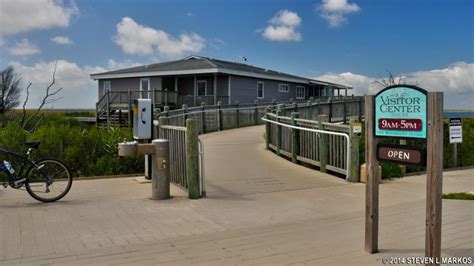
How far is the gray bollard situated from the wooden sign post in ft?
12.4

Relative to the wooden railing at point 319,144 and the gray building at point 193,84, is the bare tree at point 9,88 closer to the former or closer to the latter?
the gray building at point 193,84

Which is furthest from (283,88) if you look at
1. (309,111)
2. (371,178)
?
(371,178)

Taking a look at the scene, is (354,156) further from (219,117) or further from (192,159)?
(219,117)

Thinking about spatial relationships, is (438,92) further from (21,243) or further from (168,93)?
(168,93)

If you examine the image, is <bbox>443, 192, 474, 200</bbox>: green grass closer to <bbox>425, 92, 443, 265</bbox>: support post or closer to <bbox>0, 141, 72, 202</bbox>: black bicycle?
<bbox>425, 92, 443, 265</bbox>: support post

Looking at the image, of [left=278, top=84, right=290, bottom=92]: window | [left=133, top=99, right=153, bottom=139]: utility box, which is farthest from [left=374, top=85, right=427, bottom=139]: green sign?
[left=278, top=84, right=290, bottom=92]: window

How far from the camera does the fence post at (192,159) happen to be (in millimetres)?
7469

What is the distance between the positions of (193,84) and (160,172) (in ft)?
83.5

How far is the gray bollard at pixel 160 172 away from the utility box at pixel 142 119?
1575 millimetres

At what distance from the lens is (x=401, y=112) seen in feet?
14.5

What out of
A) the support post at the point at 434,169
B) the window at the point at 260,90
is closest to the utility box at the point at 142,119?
the support post at the point at 434,169

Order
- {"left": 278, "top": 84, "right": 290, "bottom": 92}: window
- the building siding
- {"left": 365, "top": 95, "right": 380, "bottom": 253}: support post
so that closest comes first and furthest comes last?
{"left": 365, "top": 95, "right": 380, "bottom": 253}: support post, the building siding, {"left": 278, "top": 84, "right": 290, "bottom": 92}: window

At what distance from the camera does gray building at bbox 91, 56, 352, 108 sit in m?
29.4

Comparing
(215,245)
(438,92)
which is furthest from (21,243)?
(438,92)
